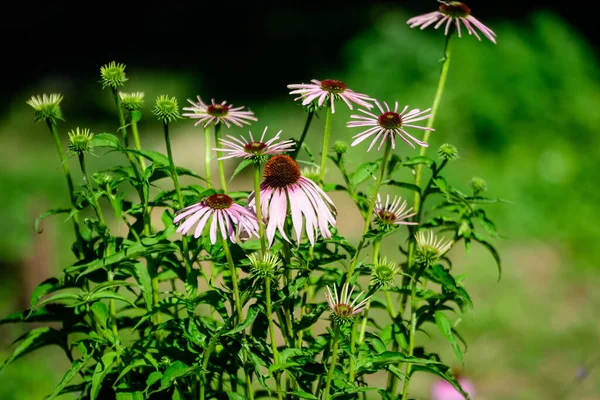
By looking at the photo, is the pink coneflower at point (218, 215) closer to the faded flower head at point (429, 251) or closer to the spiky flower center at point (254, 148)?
the spiky flower center at point (254, 148)

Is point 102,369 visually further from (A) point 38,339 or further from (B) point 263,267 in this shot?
(B) point 263,267

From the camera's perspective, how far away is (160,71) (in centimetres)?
507

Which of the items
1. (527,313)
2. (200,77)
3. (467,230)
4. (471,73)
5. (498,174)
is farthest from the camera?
(200,77)

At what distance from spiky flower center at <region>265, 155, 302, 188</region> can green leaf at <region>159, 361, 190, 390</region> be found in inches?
10.4

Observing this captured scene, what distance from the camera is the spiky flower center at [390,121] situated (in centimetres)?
91

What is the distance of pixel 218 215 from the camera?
2.80ft

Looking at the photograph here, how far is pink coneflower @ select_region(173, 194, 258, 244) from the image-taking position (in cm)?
84

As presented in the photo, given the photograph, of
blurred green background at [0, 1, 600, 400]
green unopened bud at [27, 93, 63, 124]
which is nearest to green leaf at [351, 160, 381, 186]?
green unopened bud at [27, 93, 63, 124]

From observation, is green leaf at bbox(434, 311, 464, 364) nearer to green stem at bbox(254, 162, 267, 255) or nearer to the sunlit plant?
the sunlit plant

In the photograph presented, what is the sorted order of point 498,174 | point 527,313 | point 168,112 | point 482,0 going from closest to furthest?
point 168,112 < point 527,313 < point 498,174 < point 482,0

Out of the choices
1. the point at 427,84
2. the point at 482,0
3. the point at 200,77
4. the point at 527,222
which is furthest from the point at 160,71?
the point at 527,222

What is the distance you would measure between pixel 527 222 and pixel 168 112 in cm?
232

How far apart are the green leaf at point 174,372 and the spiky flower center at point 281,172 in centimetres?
26

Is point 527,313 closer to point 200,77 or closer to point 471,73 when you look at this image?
point 471,73
